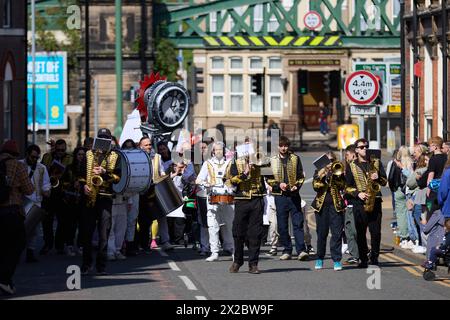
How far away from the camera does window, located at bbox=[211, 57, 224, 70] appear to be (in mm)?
72537

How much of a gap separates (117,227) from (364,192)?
4075mm

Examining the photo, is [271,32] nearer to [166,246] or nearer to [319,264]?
[166,246]

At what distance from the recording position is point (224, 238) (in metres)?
23.3

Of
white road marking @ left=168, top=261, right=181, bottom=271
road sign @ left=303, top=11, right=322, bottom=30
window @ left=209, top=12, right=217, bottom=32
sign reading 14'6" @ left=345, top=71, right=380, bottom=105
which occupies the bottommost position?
white road marking @ left=168, top=261, right=181, bottom=271

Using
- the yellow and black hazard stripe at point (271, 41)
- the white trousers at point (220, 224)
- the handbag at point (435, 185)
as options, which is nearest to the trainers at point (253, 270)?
the white trousers at point (220, 224)

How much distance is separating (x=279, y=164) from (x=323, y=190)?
49.0 inches

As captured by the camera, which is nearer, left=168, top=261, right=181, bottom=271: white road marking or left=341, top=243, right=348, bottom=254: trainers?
left=168, top=261, right=181, bottom=271: white road marking

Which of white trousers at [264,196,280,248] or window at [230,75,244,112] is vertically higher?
window at [230,75,244,112]

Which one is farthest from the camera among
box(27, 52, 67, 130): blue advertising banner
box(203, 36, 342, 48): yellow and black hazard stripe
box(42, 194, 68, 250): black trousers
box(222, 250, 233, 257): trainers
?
box(203, 36, 342, 48): yellow and black hazard stripe

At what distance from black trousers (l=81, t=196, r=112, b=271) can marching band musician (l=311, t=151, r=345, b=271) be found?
3.03 m

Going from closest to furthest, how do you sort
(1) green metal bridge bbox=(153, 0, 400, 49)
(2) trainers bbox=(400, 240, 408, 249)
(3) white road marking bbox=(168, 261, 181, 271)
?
(3) white road marking bbox=(168, 261, 181, 271) → (2) trainers bbox=(400, 240, 408, 249) → (1) green metal bridge bbox=(153, 0, 400, 49)

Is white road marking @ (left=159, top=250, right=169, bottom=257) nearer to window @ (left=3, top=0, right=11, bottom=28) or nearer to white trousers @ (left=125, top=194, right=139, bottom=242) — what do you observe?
white trousers @ (left=125, top=194, right=139, bottom=242)

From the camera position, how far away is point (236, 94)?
243 ft

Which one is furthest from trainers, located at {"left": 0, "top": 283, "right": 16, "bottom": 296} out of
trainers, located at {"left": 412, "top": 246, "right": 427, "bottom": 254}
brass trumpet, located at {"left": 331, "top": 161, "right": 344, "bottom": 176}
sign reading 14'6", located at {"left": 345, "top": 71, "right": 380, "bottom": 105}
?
sign reading 14'6", located at {"left": 345, "top": 71, "right": 380, "bottom": 105}
